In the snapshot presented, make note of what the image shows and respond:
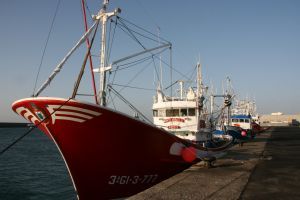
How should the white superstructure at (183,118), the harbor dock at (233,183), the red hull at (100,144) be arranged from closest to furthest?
the red hull at (100,144) → the harbor dock at (233,183) → the white superstructure at (183,118)

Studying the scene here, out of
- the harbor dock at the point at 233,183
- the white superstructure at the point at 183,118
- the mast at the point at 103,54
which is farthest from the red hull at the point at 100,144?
the white superstructure at the point at 183,118

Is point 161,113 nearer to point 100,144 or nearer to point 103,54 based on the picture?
point 103,54

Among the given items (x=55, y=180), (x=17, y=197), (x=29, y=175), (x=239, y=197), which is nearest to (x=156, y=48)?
(x=239, y=197)

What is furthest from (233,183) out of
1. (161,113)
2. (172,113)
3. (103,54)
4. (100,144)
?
(161,113)

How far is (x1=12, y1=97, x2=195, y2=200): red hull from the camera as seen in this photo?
9.74 metres

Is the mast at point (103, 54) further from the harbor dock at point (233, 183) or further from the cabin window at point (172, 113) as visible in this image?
the cabin window at point (172, 113)

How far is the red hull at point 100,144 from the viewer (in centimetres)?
974

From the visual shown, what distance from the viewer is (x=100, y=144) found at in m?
10.4

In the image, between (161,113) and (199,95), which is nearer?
(161,113)

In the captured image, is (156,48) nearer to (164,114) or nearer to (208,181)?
(208,181)

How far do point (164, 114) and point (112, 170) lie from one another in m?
12.0

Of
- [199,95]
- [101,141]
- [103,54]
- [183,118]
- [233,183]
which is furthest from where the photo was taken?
[199,95]

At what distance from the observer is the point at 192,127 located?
21219 mm

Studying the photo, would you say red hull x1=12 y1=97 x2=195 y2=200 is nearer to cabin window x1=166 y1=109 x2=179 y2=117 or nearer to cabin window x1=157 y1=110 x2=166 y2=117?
cabin window x1=166 y1=109 x2=179 y2=117
